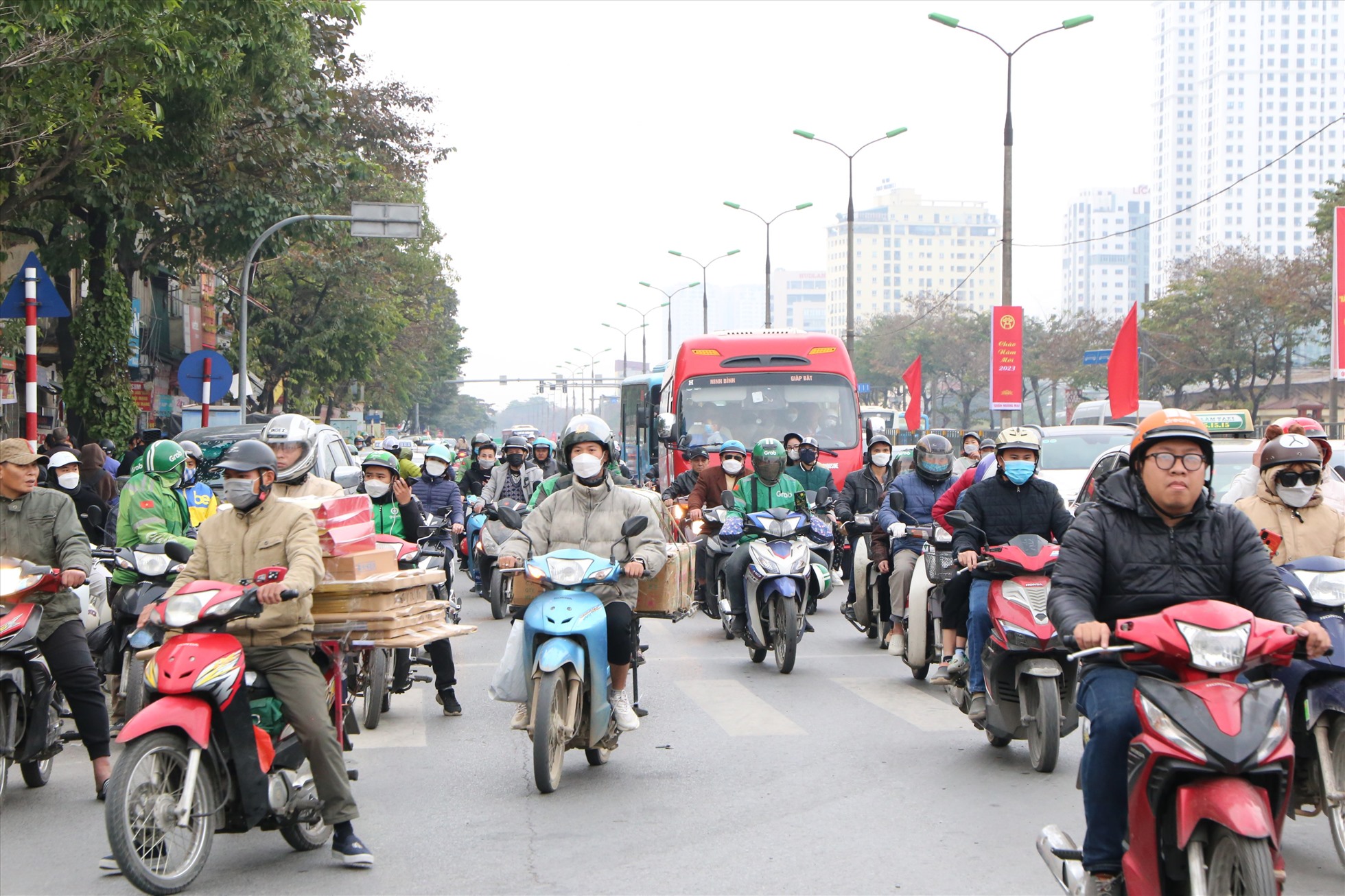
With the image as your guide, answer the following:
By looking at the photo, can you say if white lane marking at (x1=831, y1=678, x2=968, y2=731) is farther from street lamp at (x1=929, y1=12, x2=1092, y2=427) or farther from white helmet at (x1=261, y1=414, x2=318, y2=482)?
street lamp at (x1=929, y1=12, x2=1092, y2=427)

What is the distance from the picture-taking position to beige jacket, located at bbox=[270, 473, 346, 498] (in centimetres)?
784

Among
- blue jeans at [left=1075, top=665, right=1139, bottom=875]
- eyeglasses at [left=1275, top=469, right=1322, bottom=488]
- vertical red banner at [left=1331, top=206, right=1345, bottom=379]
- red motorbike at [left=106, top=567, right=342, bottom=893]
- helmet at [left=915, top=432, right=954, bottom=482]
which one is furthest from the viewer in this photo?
vertical red banner at [left=1331, top=206, right=1345, bottom=379]

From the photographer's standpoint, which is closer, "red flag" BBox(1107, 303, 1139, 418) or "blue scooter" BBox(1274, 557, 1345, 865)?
"blue scooter" BBox(1274, 557, 1345, 865)

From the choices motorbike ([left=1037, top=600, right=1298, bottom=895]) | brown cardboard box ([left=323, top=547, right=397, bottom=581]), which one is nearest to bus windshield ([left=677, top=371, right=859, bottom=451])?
brown cardboard box ([left=323, top=547, right=397, bottom=581])

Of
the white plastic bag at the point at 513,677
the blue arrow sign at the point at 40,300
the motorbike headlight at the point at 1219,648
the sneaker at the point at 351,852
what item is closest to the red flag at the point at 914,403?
the blue arrow sign at the point at 40,300

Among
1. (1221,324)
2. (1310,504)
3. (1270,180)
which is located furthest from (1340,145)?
(1310,504)

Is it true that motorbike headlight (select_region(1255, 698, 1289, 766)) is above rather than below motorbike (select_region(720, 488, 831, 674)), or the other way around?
above

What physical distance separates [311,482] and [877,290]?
624 feet

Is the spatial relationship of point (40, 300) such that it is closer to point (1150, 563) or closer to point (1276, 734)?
point (1150, 563)

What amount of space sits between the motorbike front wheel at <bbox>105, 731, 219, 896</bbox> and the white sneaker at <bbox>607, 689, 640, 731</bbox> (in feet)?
8.27

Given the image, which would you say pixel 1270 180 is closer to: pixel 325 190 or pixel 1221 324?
pixel 1221 324

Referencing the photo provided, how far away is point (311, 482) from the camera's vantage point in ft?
26.7

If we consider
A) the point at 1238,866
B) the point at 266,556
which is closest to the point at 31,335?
the point at 266,556

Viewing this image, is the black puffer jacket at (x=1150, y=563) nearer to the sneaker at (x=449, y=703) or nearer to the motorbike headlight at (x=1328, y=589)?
the motorbike headlight at (x=1328, y=589)
